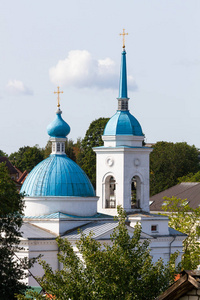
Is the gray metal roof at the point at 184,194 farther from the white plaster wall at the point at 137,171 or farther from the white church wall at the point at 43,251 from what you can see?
the white church wall at the point at 43,251

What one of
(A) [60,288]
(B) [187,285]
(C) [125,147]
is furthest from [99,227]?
(B) [187,285]

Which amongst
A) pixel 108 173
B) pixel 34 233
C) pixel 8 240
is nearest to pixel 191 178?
pixel 108 173

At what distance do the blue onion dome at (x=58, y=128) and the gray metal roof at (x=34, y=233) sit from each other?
497 centimetres

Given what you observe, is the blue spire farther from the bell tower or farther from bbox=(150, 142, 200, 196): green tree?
bbox=(150, 142, 200, 196): green tree

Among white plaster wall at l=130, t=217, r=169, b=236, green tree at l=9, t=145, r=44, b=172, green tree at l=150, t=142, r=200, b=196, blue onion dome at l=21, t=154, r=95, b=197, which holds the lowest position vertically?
white plaster wall at l=130, t=217, r=169, b=236

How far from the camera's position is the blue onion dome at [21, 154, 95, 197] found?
144ft

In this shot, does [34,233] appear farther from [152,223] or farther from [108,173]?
[108,173]

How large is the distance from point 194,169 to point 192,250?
4412 centimetres

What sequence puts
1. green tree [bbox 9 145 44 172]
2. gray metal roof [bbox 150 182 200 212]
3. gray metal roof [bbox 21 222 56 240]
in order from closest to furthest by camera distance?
1. gray metal roof [bbox 21 222 56 240]
2. gray metal roof [bbox 150 182 200 212]
3. green tree [bbox 9 145 44 172]

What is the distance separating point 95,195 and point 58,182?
6.83 feet

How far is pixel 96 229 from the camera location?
42188 millimetres

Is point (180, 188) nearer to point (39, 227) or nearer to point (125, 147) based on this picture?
point (125, 147)

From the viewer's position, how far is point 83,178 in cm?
4434

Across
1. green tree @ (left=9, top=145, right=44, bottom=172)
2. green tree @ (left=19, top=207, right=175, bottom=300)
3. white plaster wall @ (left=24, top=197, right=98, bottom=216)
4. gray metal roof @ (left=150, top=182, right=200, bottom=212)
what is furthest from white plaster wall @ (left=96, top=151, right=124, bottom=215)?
green tree @ (left=9, top=145, right=44, bottom=172)
